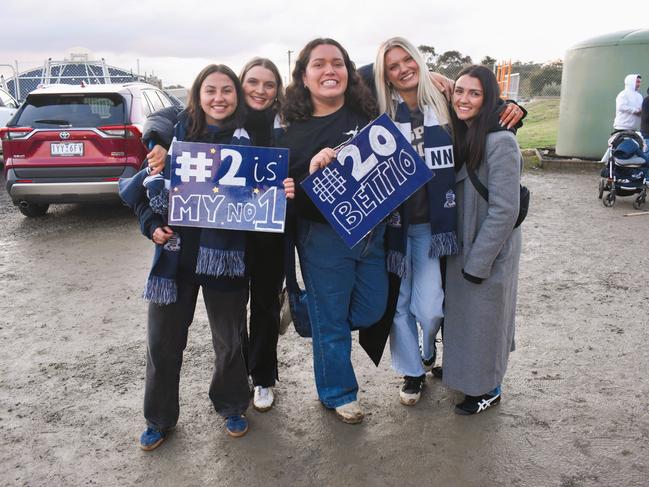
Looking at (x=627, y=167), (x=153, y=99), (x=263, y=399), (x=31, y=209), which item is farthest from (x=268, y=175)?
(x=627, y=167)

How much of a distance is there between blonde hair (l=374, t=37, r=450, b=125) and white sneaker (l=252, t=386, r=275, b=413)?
171cm

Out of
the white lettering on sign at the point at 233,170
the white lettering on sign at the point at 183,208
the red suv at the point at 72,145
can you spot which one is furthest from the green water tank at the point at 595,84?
the white lettering on sign at the point at 183,208

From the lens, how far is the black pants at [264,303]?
10.5ft

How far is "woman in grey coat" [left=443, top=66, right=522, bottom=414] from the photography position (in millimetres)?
2904

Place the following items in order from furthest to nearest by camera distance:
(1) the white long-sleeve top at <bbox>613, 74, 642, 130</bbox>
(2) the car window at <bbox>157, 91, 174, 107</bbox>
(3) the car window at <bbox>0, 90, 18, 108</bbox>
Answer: (3) the car window at <bbox>0, 90, 18, 108</bbox>
(1) the white long-sleeve top at <bbox>613, 74, 642, 130</bbox>
(2) the car window at <bbox>157, 91, 174, 107</bbox>

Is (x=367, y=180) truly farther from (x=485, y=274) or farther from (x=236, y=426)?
(x=236, y=426)

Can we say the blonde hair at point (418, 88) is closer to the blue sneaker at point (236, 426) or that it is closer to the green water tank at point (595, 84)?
the blue sneaker at point (236, 426)

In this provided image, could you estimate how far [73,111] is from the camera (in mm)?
7379

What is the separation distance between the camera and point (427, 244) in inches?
126

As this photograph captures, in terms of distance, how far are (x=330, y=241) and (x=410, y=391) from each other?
1.06 m

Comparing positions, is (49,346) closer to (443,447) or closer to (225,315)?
(225,315)

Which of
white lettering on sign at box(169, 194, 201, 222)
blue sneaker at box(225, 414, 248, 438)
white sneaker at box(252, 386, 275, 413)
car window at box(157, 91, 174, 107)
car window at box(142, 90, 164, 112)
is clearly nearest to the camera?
white lettering on sign at box(169, 194, 201, 222)

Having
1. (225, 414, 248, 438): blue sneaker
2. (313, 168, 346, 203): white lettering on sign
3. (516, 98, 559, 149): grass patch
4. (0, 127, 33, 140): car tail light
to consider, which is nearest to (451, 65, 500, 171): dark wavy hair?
(313, 168, 346, 203): white lettering on sign

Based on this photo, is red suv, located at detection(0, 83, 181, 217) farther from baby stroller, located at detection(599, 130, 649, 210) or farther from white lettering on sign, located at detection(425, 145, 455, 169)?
baby stroller, located at detection(599, 130, 649, 210)
